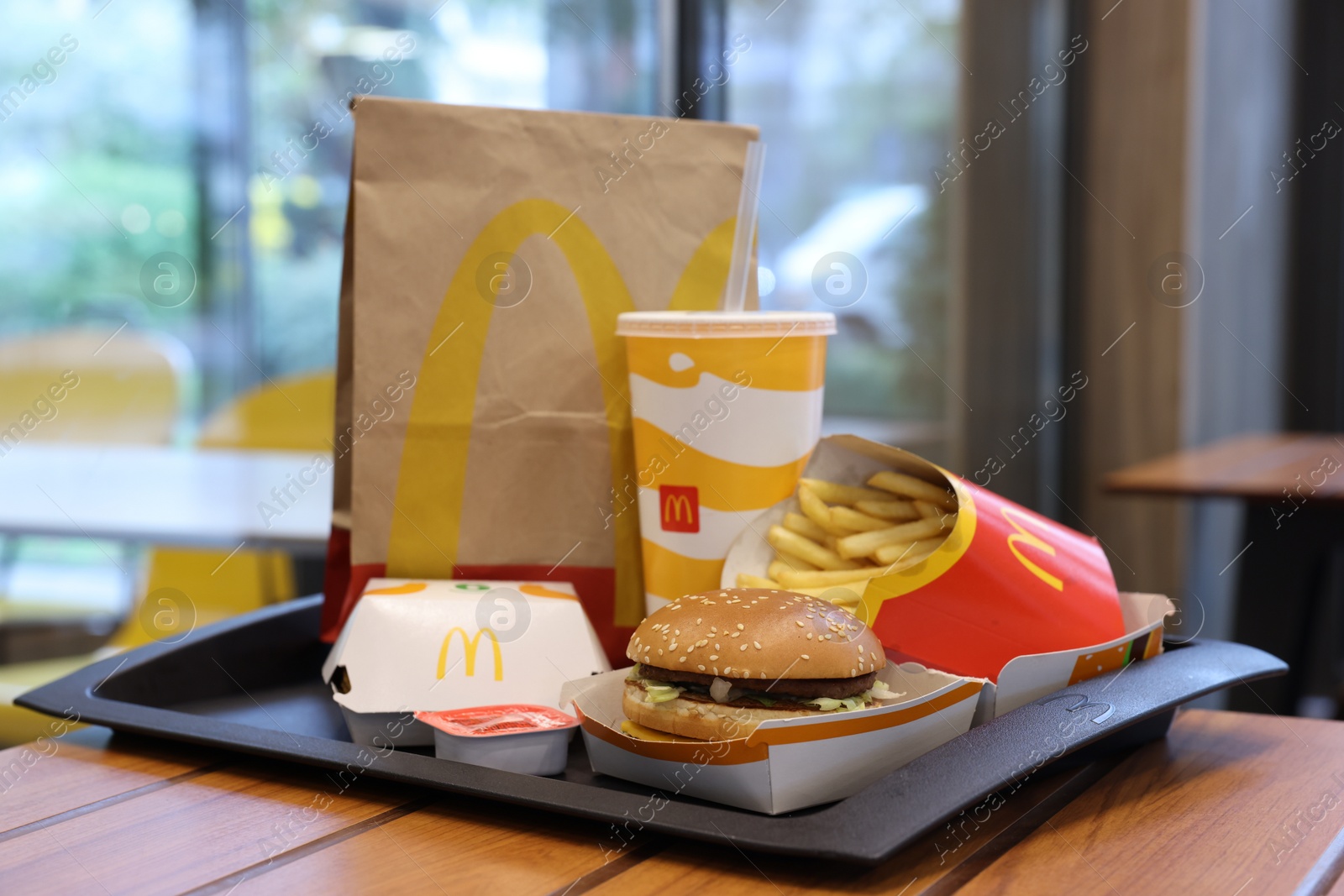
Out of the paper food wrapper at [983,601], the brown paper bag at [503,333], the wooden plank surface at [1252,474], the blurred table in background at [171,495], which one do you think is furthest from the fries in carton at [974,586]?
the wooden plank surface at [1252,474]

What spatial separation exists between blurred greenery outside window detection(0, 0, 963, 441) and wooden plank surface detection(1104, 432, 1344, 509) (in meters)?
0.97

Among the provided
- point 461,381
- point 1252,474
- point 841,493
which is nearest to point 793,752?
point 841,493

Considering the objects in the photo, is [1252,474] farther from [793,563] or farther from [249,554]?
[249,554]

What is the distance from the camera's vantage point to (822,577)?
106 cm

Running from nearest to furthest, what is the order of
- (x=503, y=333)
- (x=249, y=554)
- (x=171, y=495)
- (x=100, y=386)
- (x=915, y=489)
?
1. (x=915, y=489)
2. (x=503, y=333)
3. (x=171, y=495)
4. (x=249, y=554)
5. (x=100, y=386)

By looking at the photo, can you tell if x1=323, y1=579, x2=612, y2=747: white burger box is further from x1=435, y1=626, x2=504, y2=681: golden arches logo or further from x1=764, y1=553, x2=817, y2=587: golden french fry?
x1=764, y1=553, x2=817, y2=587: golden french fry

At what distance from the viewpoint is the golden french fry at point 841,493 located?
1112mm

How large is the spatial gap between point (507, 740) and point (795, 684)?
229mm

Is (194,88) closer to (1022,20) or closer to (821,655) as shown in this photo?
(1022,20)

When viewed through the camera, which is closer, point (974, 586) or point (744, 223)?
point (974, 586)

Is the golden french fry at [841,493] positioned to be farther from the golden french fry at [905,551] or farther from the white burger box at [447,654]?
the white burger box at [447,654]

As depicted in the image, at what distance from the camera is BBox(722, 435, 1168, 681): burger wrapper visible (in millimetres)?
978

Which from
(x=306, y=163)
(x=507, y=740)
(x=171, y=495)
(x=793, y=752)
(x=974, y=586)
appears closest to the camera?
(x=793, y=752)

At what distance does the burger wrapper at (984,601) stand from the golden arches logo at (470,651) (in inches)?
13.3
